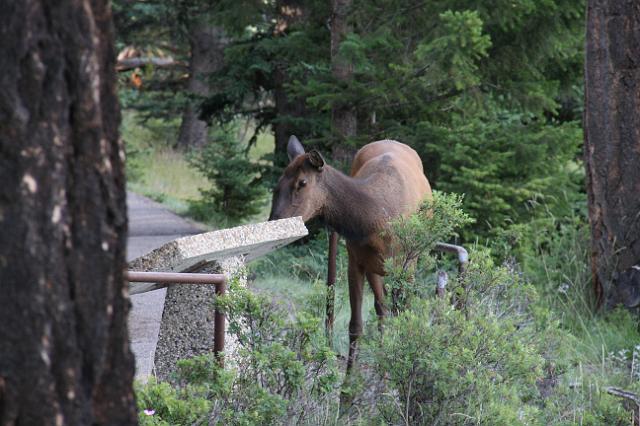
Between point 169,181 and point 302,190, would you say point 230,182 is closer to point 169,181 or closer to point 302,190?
point 302,190

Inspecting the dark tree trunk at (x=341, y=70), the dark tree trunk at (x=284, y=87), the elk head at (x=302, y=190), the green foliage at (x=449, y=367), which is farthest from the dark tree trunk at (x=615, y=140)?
the dark tree trunk at (x=284, y=87)

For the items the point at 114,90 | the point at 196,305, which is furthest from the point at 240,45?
the point at 114,90

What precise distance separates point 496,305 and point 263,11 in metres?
8.03

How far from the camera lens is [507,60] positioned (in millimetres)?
11180

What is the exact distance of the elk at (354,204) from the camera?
6.77 metres

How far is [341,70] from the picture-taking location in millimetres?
11492

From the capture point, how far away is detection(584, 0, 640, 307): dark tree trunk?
8.73 m

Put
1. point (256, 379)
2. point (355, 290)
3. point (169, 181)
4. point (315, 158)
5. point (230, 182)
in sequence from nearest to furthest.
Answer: point (256, 379), point (315, 158), point (355, 290), point (230, 182), point (169, 181)

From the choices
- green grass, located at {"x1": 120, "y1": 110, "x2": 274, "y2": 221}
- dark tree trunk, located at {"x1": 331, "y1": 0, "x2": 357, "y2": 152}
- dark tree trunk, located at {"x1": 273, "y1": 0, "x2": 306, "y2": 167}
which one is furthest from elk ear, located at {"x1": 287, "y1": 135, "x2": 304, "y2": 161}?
green grass, located at {"x1": 120, "y1": 110, "x2": 274, "y2": 221}

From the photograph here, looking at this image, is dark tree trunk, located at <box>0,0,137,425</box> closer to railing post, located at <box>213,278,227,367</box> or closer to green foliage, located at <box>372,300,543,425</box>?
railing post, located at <box>213,278,227,367</box>

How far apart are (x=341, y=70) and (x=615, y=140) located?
359 cm

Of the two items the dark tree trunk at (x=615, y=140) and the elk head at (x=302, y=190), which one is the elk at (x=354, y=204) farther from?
the dark tree trunk at (x=615, y=140)

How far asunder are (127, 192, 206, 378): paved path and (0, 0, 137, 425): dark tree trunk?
9.31 feet

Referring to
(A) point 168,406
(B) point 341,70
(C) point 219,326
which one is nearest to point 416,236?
(C) point 219,326
